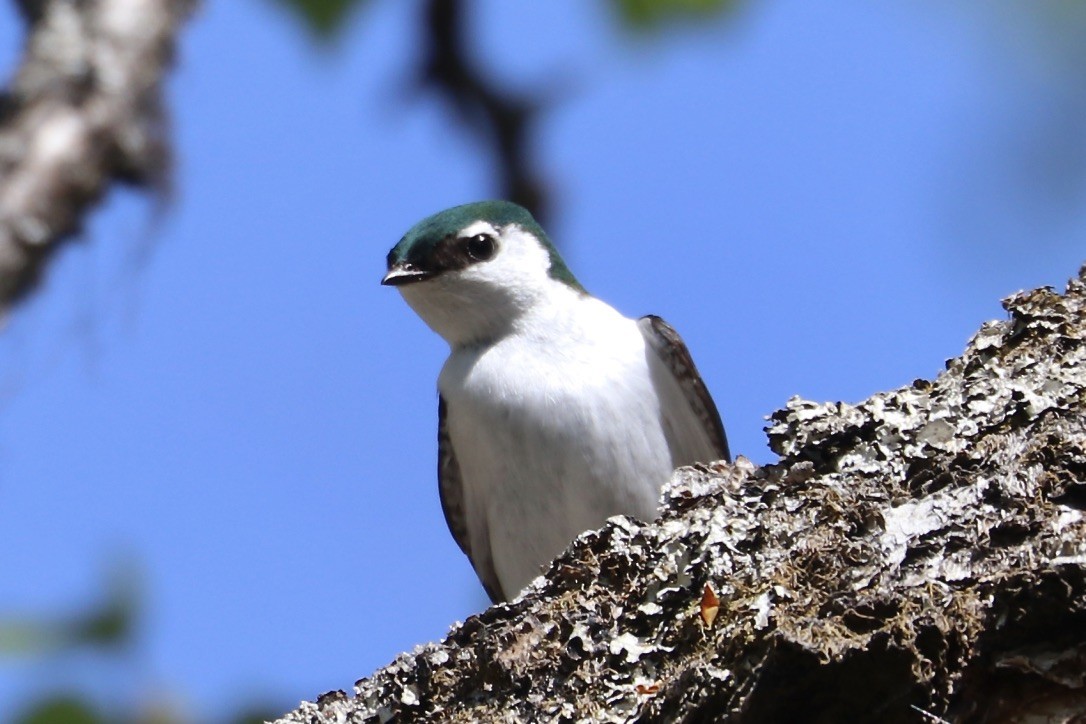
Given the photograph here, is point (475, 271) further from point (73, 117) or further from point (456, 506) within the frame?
point (73, 117)

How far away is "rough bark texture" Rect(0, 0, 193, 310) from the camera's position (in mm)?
2818

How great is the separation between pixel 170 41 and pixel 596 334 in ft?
7.60

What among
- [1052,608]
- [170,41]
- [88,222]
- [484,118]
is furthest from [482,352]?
[1052,608]

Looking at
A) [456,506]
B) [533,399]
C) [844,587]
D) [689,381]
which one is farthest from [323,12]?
[456,506]

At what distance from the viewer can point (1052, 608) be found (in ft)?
7.55

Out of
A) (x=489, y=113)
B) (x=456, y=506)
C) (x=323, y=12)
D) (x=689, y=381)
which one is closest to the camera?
(x=323, y=12)

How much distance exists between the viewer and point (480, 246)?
6.00 m

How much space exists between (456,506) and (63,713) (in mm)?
2279

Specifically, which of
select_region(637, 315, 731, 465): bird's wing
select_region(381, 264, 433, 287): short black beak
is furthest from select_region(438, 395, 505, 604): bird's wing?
select_region(637, 315, 731, 465): bird's wing

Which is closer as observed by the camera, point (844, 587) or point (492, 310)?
point (844, 587)

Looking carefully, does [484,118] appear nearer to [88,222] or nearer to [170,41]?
[170,41]

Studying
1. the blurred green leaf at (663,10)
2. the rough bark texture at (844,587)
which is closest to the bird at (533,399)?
the blurred green leaf at (663,10)

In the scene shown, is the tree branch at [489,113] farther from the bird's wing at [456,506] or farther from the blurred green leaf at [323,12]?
the bird's wing at [456,506]

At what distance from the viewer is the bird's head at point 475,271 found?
227 inches
